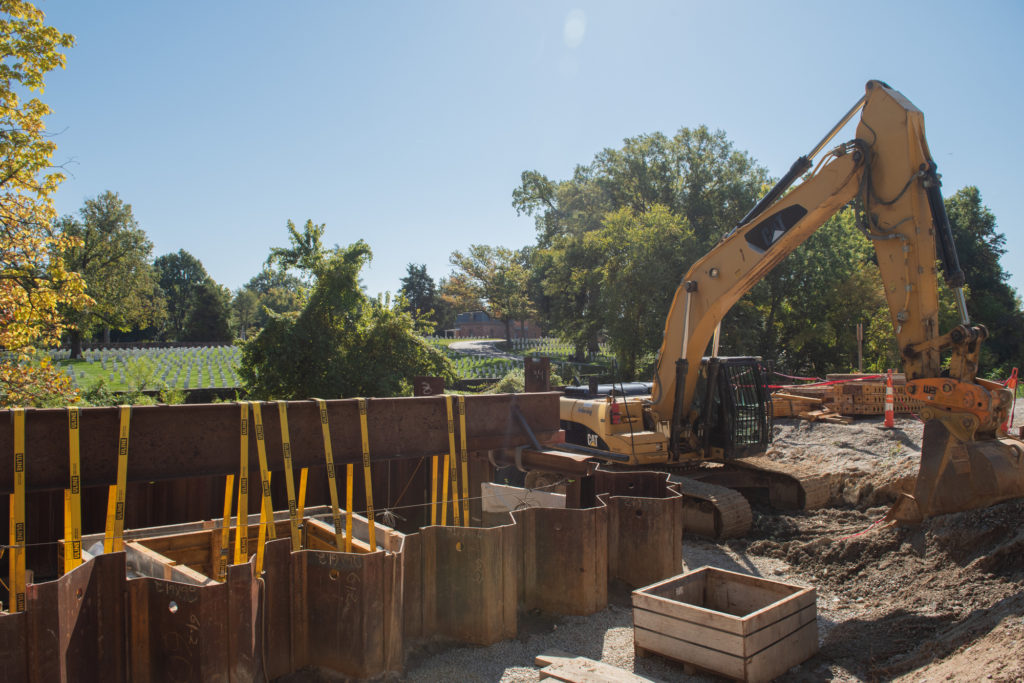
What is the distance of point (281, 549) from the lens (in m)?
5.01

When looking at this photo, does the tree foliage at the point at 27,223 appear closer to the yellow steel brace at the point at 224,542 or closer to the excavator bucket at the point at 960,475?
the yellow steel brace at the point at 224,542

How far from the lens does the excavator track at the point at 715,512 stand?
30.8 feet

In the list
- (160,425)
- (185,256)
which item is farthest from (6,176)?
(185,256)

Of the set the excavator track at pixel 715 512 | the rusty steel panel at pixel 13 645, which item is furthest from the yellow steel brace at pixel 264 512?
the excavator track at pixel 715 512

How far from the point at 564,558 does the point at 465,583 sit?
3.55 feet

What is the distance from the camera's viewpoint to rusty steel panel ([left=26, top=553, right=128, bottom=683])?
3.84m

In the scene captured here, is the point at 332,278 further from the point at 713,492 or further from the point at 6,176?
the point at 713,492

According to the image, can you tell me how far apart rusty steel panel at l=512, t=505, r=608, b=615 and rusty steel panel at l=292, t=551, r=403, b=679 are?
1.64m

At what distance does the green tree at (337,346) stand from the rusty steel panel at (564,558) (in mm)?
12666

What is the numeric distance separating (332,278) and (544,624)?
46.0 feet

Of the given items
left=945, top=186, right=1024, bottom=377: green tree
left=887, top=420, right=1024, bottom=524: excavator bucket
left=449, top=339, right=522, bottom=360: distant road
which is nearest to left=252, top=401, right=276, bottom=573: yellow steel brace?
left=887, top=420, right=1024, bottom=524: excavator bucket

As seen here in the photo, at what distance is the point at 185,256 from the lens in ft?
363

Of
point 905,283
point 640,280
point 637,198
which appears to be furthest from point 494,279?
point 905,283

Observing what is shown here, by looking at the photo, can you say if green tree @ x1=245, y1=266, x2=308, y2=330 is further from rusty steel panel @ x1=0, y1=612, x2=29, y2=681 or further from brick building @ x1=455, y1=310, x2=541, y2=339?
brick building @ x1=455, y1=310, x2=541, y2=339
